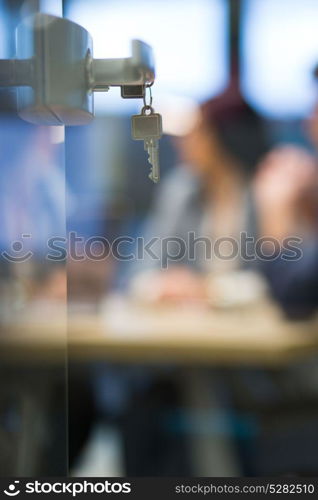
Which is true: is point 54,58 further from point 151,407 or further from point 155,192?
point 151,407

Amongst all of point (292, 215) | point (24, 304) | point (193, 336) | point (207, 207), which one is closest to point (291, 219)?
point (292, 215)

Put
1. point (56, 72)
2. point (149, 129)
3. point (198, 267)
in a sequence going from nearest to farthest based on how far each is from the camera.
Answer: point (56, 72)
point (149, 129)
point (198, 267)

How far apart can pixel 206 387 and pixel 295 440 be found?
0.17 meters

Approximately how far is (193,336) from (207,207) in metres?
0.21

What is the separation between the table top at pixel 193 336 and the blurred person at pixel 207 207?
1.3 inches

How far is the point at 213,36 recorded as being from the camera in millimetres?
879

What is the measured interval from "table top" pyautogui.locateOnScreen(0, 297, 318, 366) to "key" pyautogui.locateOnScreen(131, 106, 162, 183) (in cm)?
27

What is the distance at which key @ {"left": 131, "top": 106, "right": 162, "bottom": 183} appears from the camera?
0.67 metres

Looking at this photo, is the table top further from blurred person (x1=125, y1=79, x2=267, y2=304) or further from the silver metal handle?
the silver metal handle

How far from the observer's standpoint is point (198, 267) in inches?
34.3

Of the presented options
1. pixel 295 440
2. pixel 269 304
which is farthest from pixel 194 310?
pixel 295 440

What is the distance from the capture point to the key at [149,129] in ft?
2.20

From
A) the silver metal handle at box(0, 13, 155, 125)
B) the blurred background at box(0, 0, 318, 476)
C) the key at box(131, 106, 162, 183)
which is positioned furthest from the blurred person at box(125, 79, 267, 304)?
the silver metal handle at box(0, 13, 155, 125)

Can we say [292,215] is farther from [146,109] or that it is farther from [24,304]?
[24,304]
